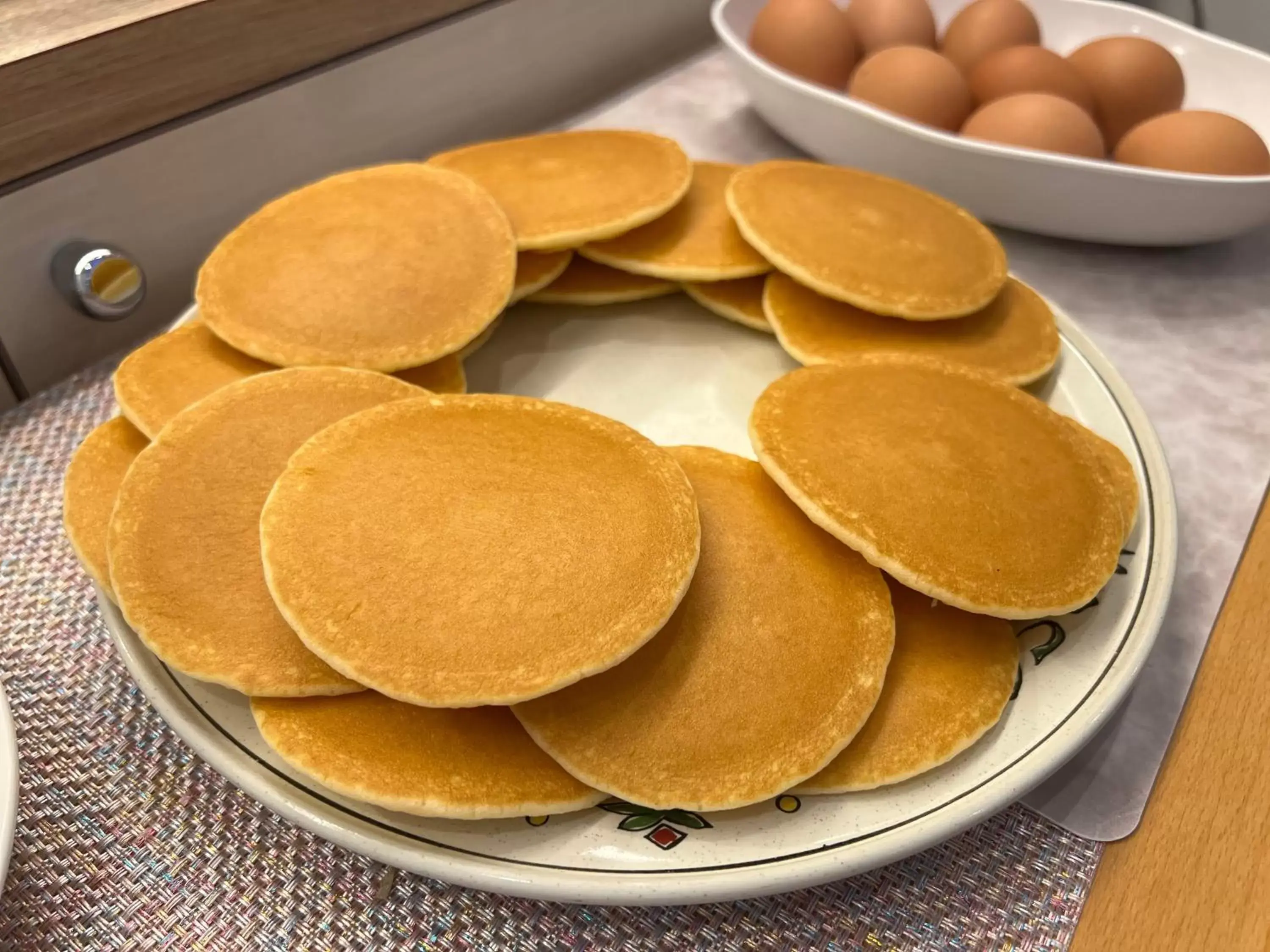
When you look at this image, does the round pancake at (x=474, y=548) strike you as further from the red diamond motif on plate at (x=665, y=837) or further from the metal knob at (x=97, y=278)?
the metal knob at (x=97, y=278)

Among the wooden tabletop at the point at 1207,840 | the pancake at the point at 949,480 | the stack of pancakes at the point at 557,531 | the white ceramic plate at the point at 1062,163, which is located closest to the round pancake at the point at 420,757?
the stack of pancakes at the point at 557,531

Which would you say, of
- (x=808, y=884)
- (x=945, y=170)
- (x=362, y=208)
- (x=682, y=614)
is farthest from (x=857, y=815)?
(x=945, y=170)

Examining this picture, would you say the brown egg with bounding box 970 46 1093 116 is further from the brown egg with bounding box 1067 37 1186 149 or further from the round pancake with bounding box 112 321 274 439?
the round pancake with bounding box 112 321 274 439

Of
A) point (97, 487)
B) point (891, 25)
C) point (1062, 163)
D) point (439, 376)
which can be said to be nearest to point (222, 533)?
point (97, 487)

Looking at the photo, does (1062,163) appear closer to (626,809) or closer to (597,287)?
(597,287)

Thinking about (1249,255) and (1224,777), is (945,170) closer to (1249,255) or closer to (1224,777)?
(1249,255)

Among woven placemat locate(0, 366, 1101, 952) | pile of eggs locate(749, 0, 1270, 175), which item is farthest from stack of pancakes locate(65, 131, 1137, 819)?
pile of eggs locate(749, 0, 1270, 175)

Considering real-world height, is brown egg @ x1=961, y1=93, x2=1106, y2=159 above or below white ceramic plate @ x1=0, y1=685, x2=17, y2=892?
above
